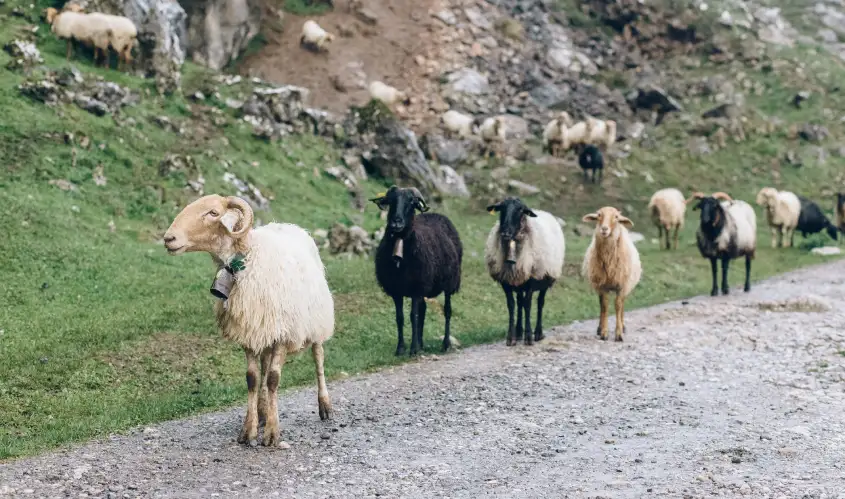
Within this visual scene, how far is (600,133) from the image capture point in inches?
1347

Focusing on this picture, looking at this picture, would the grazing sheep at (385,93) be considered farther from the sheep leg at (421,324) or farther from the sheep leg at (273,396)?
the sheep leg at (273,396)

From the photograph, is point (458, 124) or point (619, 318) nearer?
point (619, 318)

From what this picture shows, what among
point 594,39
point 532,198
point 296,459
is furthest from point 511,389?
point 594,39

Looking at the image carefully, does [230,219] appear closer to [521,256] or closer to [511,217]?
[511,217]

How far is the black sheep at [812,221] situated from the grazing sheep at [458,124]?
13.0 metres

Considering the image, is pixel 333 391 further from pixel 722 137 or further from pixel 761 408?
pixel 722 137

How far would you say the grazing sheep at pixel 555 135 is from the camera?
3394cm

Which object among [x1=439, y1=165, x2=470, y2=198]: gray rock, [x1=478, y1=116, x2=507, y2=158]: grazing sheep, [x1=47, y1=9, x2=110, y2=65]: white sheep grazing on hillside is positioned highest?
[x1=47, y1=9, x2=110, y2=65]: white sheep grazing on hillside

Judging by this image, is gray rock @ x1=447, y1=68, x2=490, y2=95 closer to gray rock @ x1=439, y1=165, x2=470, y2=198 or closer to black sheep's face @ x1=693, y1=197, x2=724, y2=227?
gray rock @ x1=439, y1=165, x2=470, y2=198

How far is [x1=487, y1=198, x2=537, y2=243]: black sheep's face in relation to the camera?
13.9 m

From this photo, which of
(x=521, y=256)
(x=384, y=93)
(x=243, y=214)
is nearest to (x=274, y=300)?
(x=243, y=214)

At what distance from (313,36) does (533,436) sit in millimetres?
31441

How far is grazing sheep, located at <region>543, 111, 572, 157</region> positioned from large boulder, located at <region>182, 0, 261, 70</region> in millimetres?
13410

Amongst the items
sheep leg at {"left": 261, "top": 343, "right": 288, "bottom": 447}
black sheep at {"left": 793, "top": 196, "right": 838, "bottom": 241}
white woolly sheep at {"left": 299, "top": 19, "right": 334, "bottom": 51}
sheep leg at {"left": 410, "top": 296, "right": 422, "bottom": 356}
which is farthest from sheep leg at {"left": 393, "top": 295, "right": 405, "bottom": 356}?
white woolly sheep at {"left": 299, "top": 19, "right": 334, "bottom": 51}
